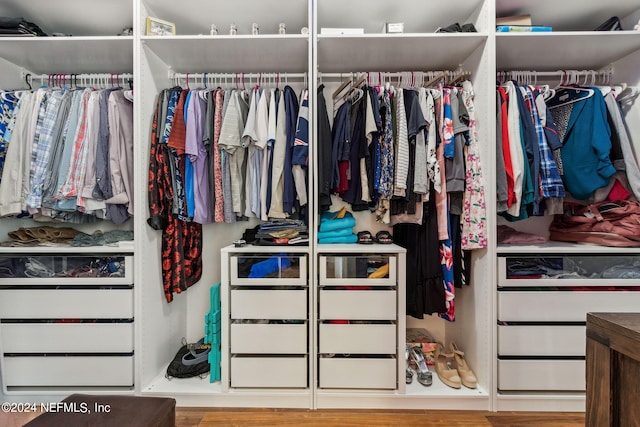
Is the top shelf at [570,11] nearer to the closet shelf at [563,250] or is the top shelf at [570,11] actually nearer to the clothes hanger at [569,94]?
the clothes hanger at [569,94]

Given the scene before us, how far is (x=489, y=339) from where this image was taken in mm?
1563

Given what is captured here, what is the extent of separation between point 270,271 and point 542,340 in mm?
1468

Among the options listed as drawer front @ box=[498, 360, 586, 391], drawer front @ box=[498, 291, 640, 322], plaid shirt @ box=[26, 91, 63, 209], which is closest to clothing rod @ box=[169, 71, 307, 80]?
plaid shirt @ box=[26, 91, 63, 209]

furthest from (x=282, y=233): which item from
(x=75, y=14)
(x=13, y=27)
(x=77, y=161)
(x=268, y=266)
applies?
(x=13, y=27)

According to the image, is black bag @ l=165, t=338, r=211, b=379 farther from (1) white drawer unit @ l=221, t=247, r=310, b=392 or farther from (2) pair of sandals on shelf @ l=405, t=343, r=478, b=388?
(2) pair of sandals on shelf @ l=405, t=343, r=478, b=388

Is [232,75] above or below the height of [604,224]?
above

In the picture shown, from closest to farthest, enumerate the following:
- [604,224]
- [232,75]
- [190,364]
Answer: [604,224], [190,364], [232,75]

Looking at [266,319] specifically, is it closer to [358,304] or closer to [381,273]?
[358,304]

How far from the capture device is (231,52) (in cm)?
166

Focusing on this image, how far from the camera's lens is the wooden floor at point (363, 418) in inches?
58.4

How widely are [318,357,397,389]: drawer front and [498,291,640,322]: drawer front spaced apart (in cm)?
66

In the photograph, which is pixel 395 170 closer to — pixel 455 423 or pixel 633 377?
pixel 633 377

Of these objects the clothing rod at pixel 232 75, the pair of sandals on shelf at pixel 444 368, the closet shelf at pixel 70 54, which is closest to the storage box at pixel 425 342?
the pair of sandals on shelf at pixel 444 368

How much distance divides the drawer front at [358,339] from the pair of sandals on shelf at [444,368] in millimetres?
309
